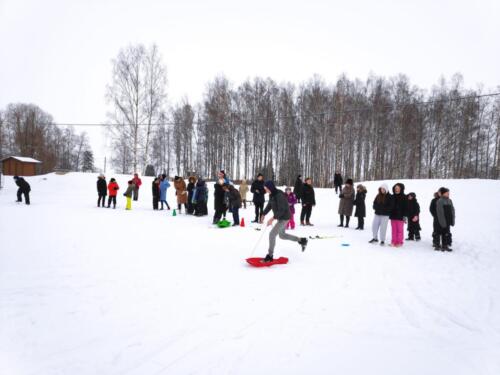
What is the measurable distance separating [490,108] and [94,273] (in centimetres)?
4118

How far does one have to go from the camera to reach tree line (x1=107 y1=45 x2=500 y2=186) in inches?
997

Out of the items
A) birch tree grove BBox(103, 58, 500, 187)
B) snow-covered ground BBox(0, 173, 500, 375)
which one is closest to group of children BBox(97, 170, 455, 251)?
snow-covered ground BBox(0, 173, 500, 375)

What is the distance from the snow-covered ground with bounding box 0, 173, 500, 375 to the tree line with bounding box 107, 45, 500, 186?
19934 mm

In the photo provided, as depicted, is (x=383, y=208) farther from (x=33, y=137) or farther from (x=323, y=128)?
(x=33, y=137)

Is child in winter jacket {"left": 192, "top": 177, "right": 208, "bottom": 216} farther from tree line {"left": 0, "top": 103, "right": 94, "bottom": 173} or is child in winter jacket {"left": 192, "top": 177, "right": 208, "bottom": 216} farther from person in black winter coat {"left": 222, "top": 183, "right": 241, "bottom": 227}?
tree line {"left": 0, "top": 103, "right": 94, "bottom": 173}

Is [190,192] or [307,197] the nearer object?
[307,197]

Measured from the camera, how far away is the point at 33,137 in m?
47.8

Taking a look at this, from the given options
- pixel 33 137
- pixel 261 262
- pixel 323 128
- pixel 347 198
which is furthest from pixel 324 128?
pixel 33 137

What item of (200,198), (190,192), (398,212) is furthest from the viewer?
(190,192)

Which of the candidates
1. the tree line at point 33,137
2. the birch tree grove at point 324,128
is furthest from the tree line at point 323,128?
the tree line at point 33,137

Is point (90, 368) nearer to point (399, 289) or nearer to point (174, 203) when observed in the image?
point (399, 289)

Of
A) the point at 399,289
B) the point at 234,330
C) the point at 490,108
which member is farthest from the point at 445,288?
the point at 490,108

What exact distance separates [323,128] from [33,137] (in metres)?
47.7

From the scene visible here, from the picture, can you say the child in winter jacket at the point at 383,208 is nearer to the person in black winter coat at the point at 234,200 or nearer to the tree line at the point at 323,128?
the person in black winter coat at the point at 234,200
